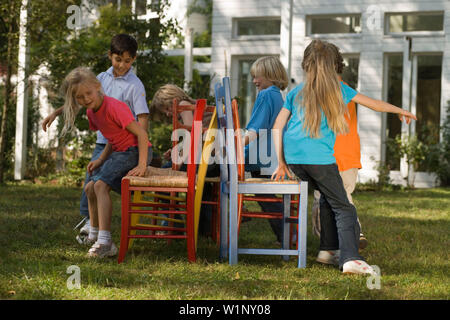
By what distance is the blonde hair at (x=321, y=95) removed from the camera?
4.53 m

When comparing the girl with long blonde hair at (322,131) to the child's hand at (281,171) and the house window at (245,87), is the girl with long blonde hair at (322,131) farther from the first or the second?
the house window at (245,87)

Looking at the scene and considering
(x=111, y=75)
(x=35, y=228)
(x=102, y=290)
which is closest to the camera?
(x=102, y=290)

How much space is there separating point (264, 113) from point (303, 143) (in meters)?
0.78

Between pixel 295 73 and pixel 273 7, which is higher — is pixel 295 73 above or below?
below

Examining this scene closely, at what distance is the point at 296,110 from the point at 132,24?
21.8 feet

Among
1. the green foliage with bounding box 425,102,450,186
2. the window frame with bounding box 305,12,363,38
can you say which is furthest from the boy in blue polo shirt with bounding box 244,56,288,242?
the window frame with bounding box 305,12,363,38

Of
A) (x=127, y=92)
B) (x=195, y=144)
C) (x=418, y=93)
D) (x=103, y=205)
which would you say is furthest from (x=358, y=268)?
(x=418, y=93)

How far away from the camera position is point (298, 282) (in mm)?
4090

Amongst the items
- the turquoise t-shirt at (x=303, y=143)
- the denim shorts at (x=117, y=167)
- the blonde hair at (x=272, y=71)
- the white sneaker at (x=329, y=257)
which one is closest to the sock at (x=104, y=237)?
the denim shorts at (x=117, y=167)

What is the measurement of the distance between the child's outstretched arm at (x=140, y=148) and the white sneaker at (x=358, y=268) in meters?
1.39

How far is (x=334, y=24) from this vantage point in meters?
14.1

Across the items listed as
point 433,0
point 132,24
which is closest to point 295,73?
point 433,0

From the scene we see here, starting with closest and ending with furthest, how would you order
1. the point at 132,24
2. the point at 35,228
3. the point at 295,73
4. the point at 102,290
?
the point at 102,290, the point at 35,228, the point at 132,24, the point at 295,73

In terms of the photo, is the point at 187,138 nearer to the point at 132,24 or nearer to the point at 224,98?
the point at 224,98
